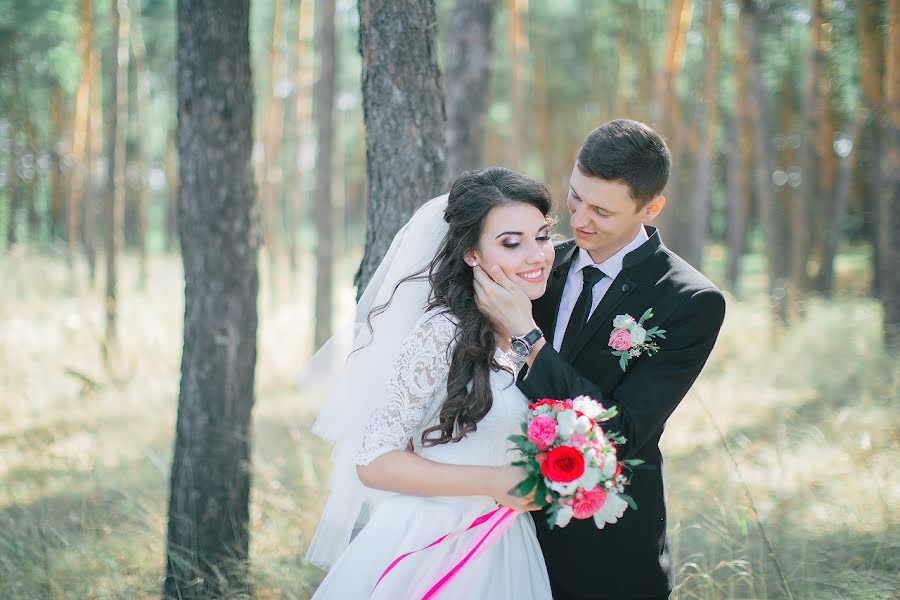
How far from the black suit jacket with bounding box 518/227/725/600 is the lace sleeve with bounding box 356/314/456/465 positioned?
0.99 feet

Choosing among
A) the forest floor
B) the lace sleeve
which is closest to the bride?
the lace sleeve

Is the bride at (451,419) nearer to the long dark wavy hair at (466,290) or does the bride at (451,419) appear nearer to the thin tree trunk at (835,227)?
the long dark wavy hair at (466,290)

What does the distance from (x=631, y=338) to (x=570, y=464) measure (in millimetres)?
665

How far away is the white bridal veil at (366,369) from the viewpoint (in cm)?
293

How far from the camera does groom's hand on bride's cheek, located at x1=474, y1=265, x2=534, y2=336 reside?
2578mm

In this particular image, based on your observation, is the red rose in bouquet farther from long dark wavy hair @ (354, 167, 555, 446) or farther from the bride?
long dark wavy hair @ (354, 167, 555, 446)

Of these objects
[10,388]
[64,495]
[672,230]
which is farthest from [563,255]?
[672,230]

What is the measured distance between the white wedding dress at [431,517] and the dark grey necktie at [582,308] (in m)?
0.33

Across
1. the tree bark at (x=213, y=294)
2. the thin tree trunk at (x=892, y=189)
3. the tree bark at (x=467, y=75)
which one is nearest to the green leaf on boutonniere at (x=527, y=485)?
the tree bark at (x=213, y=294)

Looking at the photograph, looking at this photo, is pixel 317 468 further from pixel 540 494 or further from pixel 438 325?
pixel 540 494

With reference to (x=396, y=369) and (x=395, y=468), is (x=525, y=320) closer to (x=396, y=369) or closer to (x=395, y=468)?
(x=396, y=369)

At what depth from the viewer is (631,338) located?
Result: 2.66 metres

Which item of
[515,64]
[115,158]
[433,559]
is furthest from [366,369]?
[515,64]

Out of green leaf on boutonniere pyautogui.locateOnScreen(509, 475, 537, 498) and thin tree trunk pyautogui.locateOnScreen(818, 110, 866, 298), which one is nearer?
green leaf on boutonniere pyautogui.locateOnScreen(509, 475, 537, 498)
